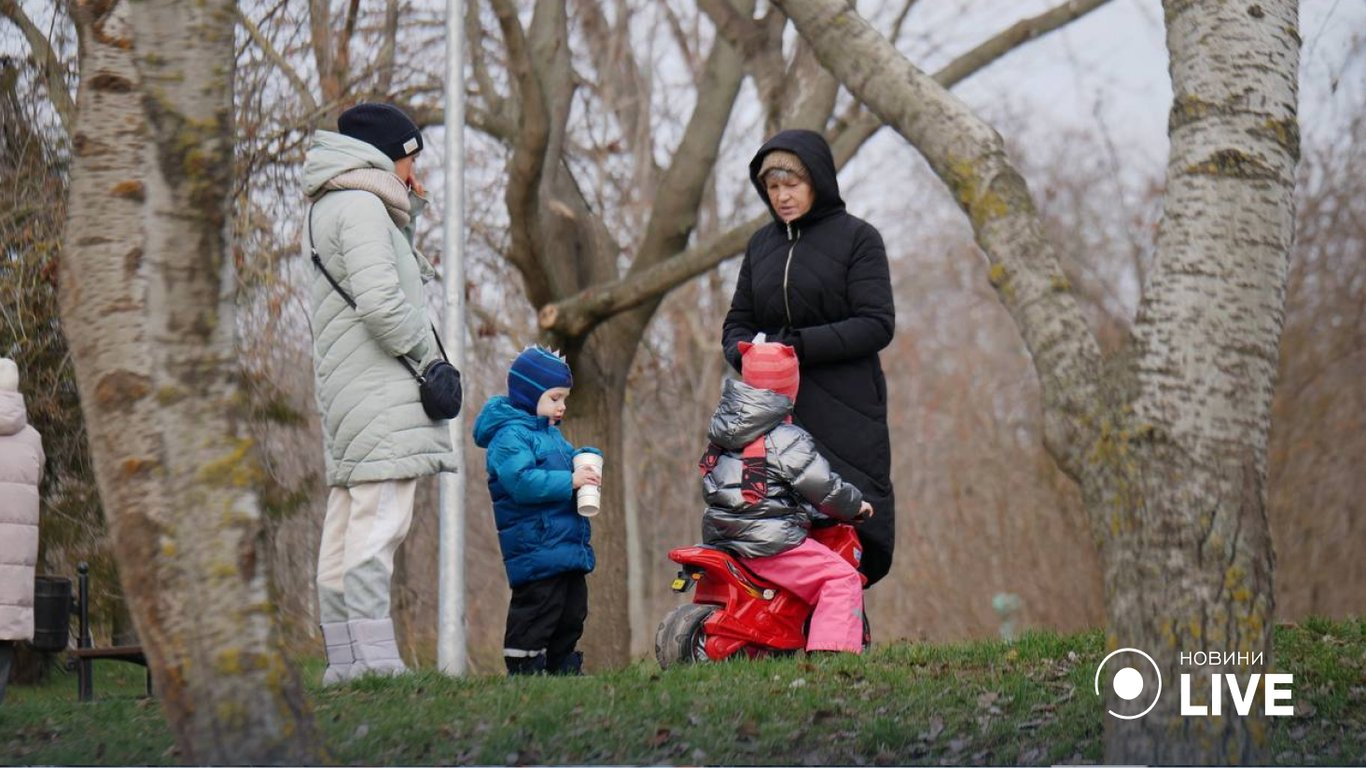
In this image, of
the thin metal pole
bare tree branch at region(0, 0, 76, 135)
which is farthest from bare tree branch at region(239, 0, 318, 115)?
bare tree branch at region(0, 0, 76, 135)

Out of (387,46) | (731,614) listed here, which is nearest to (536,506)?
(731,614)

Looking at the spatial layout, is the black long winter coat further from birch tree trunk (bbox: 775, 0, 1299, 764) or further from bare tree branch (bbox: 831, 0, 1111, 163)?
bare tree branch (bbox: 831, 0, 1111, 163)

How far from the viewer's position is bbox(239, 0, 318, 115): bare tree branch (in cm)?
1138

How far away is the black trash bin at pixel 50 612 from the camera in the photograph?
8516 mm

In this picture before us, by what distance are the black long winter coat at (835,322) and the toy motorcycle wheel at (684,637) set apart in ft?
2.62

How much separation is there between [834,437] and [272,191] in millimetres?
5749

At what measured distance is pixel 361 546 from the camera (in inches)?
261

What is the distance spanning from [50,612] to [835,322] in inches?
168

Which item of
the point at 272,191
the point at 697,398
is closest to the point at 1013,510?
the point at 697,398

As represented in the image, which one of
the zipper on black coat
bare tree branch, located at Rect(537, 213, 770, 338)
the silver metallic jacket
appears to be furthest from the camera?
bare tree branch, located at Rect(537, 213, 770, 338)

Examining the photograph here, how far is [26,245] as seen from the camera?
10320mm

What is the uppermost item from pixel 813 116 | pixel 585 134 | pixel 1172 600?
pixel 585 134

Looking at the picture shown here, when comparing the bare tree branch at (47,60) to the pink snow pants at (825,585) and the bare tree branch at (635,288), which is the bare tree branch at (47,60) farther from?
the pink snow pants at (825,585)

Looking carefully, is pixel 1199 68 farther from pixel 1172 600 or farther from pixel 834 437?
pixel 834 437
